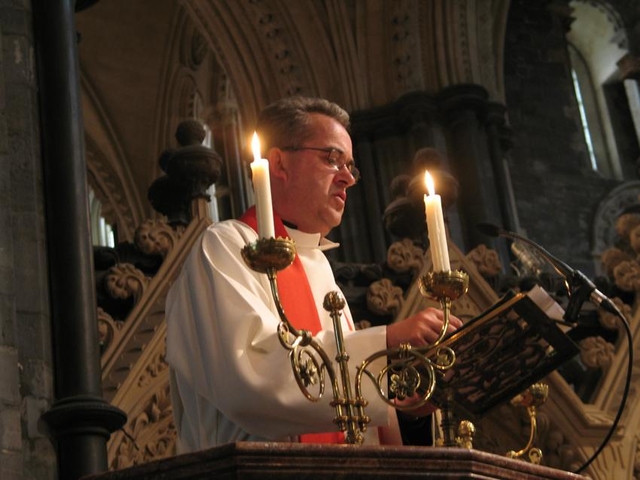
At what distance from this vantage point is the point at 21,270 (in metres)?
5.27

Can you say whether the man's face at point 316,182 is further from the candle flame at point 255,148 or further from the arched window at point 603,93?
the arched window at point 603,93

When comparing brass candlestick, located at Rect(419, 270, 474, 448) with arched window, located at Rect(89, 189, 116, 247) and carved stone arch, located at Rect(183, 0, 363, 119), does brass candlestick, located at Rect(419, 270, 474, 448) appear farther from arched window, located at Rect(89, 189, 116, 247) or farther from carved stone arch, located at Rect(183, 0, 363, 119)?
arched window, located at Rect(89, 189, 116, 247)

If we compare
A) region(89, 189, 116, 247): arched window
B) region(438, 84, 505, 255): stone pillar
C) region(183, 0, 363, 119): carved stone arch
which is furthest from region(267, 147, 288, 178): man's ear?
region(89, 189, 116, 247): arched window

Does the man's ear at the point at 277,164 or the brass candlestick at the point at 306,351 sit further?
the man's ear at the point at 277,164

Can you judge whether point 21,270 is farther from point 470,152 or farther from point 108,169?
point 108,169

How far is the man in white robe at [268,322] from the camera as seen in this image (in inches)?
135

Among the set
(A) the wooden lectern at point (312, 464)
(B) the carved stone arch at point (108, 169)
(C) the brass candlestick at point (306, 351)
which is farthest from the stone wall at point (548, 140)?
A: (A) the wooden lectern at point (312, 464)

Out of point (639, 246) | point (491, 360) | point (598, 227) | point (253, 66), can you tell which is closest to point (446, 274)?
point (491, 360)

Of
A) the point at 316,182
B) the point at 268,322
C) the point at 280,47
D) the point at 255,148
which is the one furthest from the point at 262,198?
the point at 280,47

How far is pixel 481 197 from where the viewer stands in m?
11.9

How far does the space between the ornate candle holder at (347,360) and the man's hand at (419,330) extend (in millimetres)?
25

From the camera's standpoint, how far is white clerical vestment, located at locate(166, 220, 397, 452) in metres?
3.41

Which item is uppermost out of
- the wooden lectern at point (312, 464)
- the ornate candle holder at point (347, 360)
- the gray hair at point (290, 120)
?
the gray hair at point (290, 120)

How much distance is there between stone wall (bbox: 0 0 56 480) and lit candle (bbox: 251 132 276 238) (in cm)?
181
